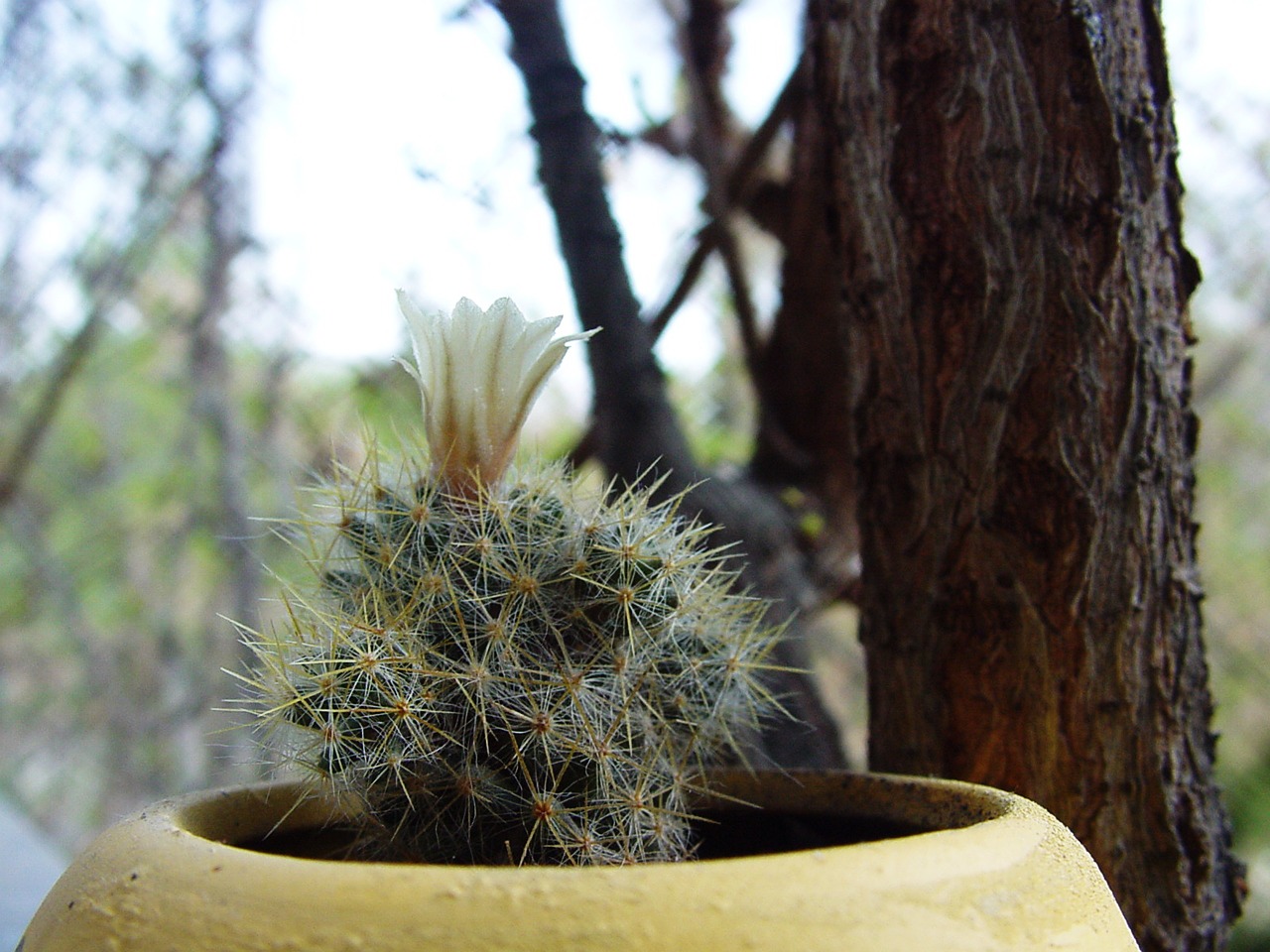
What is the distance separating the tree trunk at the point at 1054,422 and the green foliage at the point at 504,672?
0.21m

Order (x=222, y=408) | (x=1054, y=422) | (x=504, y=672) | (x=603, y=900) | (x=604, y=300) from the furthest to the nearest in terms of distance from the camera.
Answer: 1. (x=222, y=408)
2. (x=604, y=300)
3. (x=1054, y=422)
4. (x=504, y=672)
5. (x=603, y=900)

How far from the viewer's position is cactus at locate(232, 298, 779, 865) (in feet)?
1.76

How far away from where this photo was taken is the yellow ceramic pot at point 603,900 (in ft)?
1.14

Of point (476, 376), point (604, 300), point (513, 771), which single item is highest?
point (604, 300)

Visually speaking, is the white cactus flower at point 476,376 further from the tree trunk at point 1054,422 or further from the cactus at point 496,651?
the tree trunk at point 1054,422

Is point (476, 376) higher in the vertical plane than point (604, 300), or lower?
lower

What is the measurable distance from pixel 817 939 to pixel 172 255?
2413 millimetres

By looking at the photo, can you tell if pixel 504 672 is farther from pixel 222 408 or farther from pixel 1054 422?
pixel 222 408

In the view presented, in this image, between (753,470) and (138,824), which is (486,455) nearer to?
(138,824)

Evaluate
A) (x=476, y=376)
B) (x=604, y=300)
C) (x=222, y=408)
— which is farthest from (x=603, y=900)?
(x=222, y=408)

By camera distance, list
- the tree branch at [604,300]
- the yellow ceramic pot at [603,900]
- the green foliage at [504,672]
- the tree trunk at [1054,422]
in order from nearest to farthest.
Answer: the yellow ceramic pot at [603,900]
the green foliage at [504,672]
the tree trunk at [1054,422]
the tree branch at [604,300]

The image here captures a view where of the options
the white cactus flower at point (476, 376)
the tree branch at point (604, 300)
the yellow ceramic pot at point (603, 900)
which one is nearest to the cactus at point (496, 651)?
the white cactus flower at point (476, 376)

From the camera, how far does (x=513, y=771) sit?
0.56 m

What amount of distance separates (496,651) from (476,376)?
161mm
